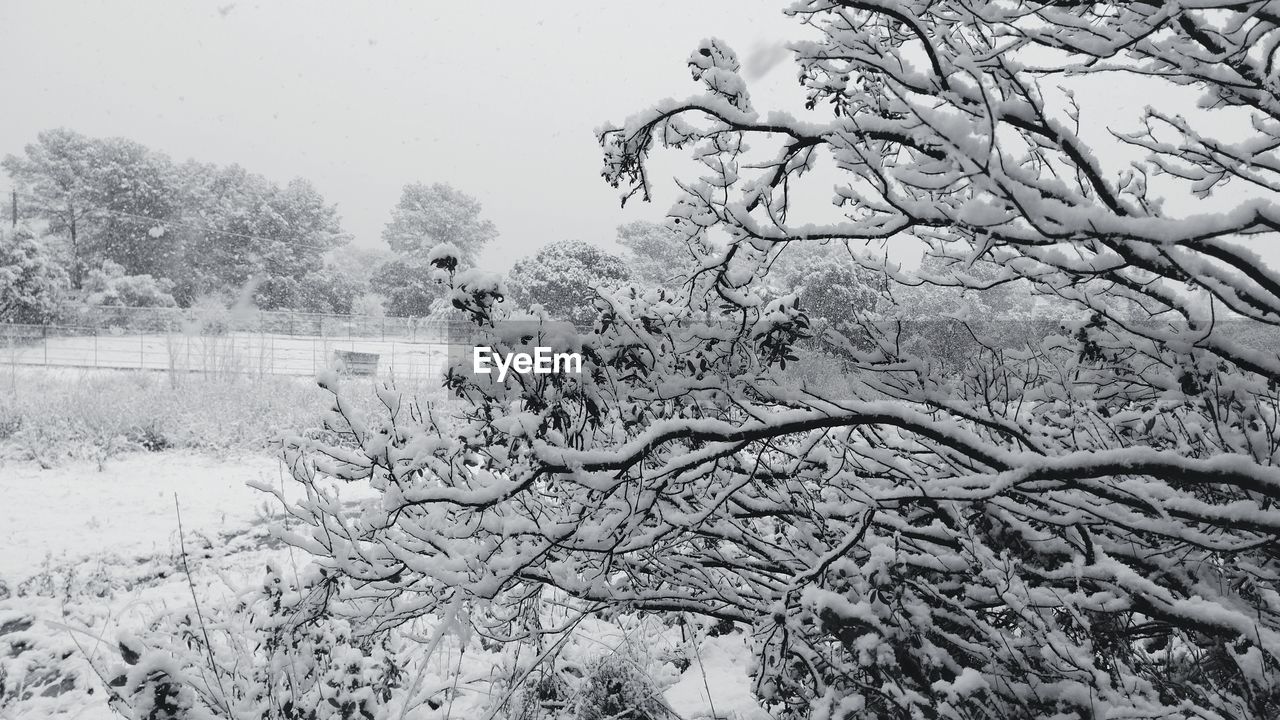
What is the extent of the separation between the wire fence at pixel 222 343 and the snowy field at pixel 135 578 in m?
4.42

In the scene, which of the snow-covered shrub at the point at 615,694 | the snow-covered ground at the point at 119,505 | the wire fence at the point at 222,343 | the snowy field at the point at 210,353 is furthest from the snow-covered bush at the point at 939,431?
the snowy field at the point at 210,353

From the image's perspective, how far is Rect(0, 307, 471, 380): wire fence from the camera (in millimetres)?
12422

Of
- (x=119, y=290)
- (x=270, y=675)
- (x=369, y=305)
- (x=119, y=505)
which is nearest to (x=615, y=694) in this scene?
(x=270, y=675)

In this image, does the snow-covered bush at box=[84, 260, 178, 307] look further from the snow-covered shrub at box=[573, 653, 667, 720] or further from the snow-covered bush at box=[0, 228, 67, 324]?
the snow-covered shrub at box=[573, 653, 667, 720]

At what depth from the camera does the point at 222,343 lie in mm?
12547

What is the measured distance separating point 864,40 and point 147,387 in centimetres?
1360

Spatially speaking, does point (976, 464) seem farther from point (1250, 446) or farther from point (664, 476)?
point (664, 476)

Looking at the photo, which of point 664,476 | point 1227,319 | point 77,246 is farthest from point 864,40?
point 77,246

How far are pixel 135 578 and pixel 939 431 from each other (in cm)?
612

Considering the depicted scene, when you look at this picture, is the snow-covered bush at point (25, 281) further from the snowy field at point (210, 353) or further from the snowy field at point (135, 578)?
the snowy field at point (135, 578)

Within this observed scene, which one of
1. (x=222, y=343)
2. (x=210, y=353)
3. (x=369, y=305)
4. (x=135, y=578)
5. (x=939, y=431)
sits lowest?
(x=135, y=578)

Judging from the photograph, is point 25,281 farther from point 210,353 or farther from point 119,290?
point 210,353

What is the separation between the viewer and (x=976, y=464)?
1998mm

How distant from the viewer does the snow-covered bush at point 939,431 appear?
4.54 feet
